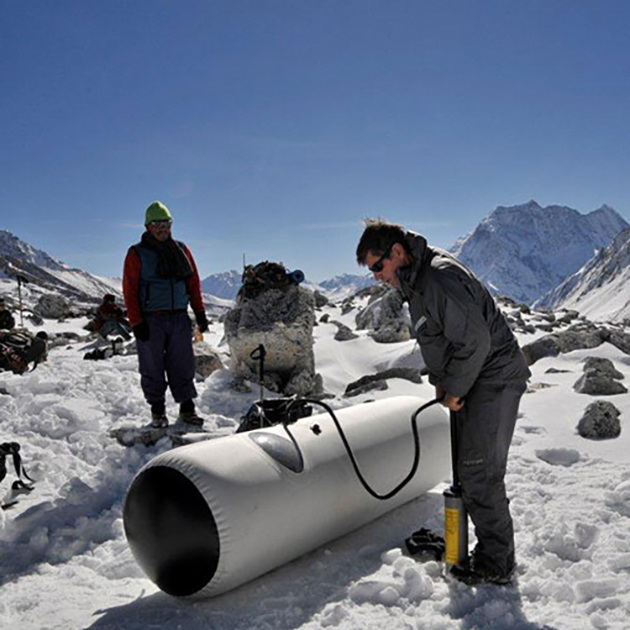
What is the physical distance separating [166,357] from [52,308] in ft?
80.9

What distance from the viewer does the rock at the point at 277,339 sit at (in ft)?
35.1

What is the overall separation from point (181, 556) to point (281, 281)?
7.99m

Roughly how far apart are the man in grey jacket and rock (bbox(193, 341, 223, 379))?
304 inches

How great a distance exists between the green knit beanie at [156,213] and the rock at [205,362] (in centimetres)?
471

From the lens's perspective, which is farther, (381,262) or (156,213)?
(156,213)

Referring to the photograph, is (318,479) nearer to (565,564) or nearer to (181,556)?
(181,556)

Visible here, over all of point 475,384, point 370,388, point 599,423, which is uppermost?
point 370,388

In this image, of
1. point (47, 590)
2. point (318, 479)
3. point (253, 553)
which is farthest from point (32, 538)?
point (318, 479)

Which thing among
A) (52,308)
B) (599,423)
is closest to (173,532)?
(599,423)

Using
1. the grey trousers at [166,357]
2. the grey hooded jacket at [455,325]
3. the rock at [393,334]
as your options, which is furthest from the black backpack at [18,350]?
the rock at [393,334]

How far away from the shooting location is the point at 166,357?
7562 mm

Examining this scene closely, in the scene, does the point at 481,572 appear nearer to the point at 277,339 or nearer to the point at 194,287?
the point at 194,287

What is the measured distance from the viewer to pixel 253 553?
390 centimetres

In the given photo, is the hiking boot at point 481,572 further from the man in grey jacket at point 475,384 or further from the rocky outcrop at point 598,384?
the rocky outcrop at point 598,384
